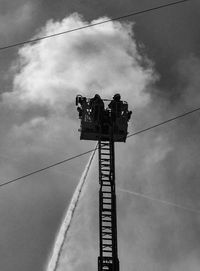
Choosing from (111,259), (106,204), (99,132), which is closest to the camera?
(111,259)

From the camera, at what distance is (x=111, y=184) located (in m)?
31.7

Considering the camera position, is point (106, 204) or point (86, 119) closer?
point (106, 204)

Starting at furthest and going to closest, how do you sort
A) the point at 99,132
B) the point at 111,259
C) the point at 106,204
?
the point at 99,132 → the point at 106,204 → the point at 111,259

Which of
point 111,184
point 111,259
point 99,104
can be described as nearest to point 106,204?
point 111,184

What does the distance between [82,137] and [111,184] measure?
325 cm

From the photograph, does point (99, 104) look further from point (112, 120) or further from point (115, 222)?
point (115, 222)

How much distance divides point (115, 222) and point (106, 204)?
4.06 feet

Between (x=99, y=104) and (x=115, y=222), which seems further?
(x=99, y=104)

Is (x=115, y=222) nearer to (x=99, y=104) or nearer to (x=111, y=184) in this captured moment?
(x=111, y=184)

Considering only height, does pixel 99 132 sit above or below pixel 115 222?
above

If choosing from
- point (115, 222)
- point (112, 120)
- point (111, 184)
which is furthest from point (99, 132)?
point (115, 222)

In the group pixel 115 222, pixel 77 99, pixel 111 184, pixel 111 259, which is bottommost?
pixel 111 259

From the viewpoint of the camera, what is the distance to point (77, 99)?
33.7 m

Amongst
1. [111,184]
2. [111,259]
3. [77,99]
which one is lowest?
[111,259]
